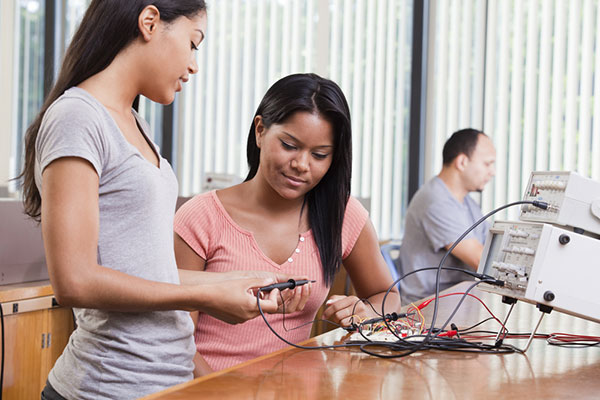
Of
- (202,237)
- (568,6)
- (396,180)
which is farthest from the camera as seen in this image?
(396,180)

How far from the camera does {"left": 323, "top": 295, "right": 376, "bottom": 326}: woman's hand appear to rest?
1449mm

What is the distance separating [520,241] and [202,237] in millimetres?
706

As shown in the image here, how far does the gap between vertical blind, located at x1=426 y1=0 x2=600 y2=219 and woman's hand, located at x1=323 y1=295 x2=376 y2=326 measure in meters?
3.01

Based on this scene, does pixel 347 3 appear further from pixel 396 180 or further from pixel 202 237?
pixel 202 237

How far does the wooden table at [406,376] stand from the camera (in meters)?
0.94

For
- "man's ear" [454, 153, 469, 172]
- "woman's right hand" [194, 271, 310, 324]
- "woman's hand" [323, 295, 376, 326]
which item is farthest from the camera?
"man's ear" [454, 153, 469, 172]

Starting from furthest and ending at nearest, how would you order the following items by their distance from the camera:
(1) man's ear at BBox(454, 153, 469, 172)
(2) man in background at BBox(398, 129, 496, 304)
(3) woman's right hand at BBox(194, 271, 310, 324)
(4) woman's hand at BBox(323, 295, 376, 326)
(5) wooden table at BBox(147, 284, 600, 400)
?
1. (1) man's ear at BBox(454, 153, 469, 172)
2. (2) man in background at BBox(398, 129, 496, 304)
3. (4) woman's hand at BBox(323, 295, 376, 326)
4. (3) woman's right hand at BBox(194, 271, 310, 324)
5. (5) wooden table at BBox(147, 284, 600, 400)

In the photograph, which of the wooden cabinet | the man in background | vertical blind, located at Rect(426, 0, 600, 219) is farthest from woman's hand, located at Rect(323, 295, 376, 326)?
vertical blind, located at Rect(426, 0, 600, 219)

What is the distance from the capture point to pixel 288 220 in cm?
164

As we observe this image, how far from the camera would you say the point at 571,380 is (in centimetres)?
107

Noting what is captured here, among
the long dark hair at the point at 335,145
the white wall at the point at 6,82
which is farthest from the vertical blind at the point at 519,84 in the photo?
the white wall at the point at 6,82

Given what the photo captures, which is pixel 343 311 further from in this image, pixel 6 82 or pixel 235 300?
pixel 6 82

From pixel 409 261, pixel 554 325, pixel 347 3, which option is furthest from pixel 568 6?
pixel 554 325

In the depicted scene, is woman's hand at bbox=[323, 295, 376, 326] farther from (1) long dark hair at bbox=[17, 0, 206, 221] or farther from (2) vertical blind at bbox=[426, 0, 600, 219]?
(2) vertical blind at bbox=[426, 0, 600, 219]
